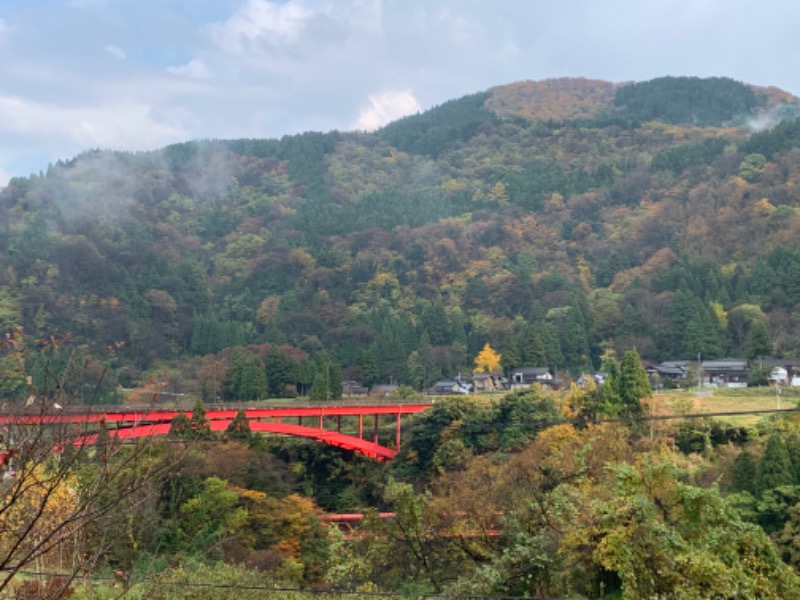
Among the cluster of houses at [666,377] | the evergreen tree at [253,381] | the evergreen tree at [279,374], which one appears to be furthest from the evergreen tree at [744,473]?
the evergreen tree at [279,374]

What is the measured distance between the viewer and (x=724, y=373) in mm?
36625

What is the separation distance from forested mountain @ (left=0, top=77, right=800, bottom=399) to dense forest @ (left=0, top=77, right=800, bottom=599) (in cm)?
A: 29

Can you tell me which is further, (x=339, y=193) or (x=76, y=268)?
(x=339, y=193)

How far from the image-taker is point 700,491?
405 inches

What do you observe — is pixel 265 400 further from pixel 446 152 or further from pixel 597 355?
pixel 446 152

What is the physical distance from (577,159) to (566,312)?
4616cm

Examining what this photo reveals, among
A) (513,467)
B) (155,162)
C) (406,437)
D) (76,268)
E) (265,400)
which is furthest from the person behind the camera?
(155,162)

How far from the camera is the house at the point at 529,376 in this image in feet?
137

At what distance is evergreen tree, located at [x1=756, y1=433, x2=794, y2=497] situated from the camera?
15906mm

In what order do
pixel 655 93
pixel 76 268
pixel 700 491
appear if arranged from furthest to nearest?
1. pixel 655 93
2. pixel 76 268
3. pixel 700 491

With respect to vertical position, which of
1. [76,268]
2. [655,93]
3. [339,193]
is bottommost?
[76,268]

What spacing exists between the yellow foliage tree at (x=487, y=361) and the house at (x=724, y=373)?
1176 cm

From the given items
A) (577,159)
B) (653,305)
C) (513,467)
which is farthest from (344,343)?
(577,159)

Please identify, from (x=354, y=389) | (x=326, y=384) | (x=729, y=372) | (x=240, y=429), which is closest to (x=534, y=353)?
(x=354, y=389)
